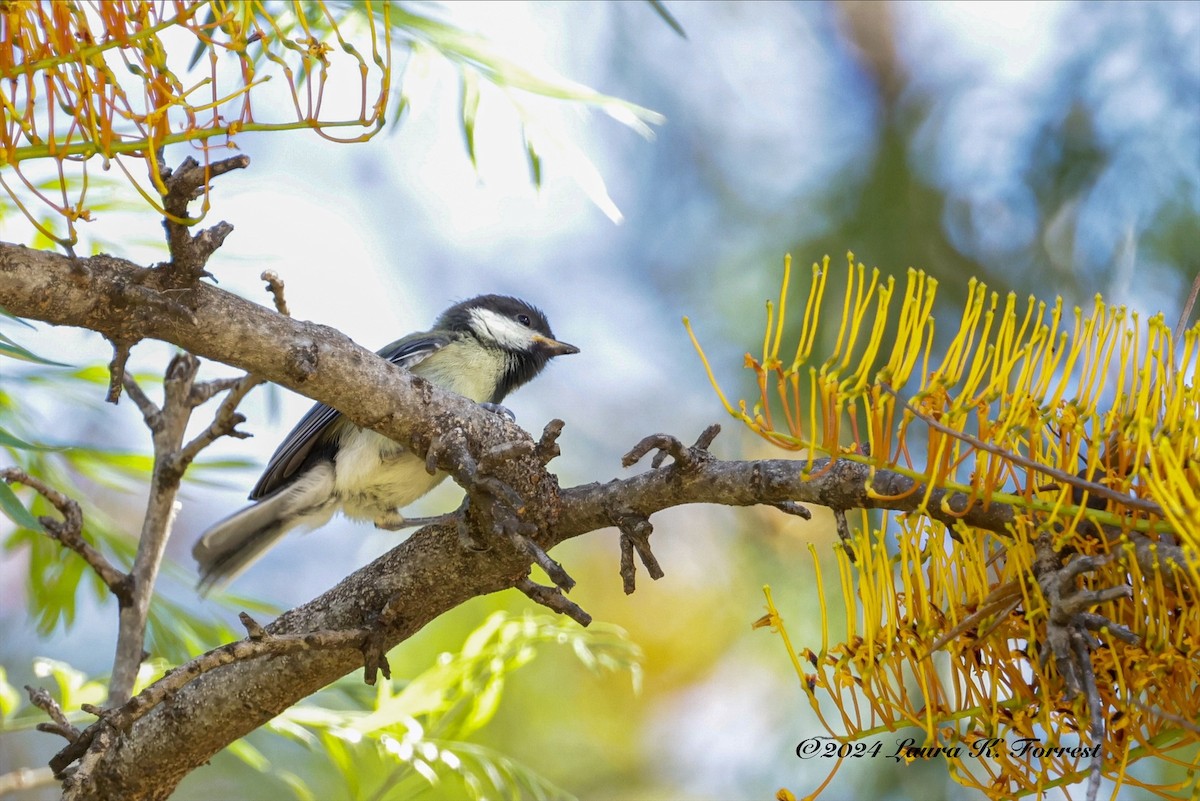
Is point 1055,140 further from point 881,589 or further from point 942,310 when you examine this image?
point 881,589

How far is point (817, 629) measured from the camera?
4.24 metres

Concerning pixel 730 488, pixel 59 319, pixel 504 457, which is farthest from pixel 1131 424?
pixel 59 319

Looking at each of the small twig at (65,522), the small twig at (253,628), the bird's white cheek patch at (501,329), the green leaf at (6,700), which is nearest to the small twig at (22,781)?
the green leaf at (6,700)

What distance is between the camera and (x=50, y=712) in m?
2.22

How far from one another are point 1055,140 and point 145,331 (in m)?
3.49

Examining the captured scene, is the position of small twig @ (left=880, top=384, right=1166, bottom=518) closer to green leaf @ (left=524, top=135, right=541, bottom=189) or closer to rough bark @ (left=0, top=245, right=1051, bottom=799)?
rough bark @ (left=0, top=245, right=1051, bottom=799)

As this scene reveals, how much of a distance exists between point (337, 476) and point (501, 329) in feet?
3.35

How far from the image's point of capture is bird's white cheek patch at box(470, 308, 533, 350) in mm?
4391

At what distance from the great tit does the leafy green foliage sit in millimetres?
627

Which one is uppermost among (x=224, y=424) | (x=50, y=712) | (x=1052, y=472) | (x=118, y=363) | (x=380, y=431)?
(x=224, y=424)

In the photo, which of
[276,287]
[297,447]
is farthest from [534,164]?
[297,447]

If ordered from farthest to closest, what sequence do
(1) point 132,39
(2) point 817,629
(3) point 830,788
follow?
(2) point 817,629 < (3) point 830,788 < (1) point 132,39

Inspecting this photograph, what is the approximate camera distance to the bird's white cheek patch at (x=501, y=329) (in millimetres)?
4391

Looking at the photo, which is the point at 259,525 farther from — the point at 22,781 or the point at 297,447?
the point at 22,781
